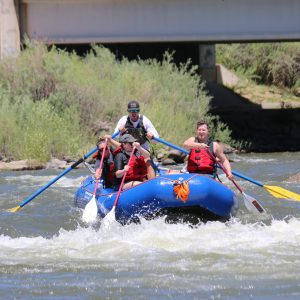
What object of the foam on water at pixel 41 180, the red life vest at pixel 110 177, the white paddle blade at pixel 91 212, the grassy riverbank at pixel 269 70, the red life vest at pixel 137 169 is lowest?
the grassy riverbank at pixel 269 70

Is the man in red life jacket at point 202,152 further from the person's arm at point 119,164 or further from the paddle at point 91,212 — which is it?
the paddle at point 91,212

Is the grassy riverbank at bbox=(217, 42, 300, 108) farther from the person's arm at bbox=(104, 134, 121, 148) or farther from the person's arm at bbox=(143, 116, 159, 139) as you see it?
the person's arm at bbox=(104, 134, 121, 148)

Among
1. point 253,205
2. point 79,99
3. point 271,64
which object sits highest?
point 253,205

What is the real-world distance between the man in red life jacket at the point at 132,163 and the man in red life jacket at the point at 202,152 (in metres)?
0.56

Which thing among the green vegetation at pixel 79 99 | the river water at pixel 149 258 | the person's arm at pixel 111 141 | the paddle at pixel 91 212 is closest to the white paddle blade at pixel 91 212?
the paddle at pixel 91 212

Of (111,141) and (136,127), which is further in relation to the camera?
(136,127)

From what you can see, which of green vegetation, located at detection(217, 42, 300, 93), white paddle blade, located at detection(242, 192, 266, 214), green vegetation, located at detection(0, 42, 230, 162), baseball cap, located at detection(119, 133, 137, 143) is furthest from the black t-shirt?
green vegetation, located at detection(217, 42, 300, 93)

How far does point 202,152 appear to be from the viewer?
1209cm

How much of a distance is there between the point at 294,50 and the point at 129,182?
31.5 meters

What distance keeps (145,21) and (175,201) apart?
53.3 ft

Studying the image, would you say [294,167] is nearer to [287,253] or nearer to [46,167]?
[46,167]

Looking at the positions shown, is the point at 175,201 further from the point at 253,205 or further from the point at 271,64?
the point at 271,64

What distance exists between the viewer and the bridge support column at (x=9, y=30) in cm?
2738

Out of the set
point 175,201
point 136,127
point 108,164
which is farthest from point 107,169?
point 175,201
